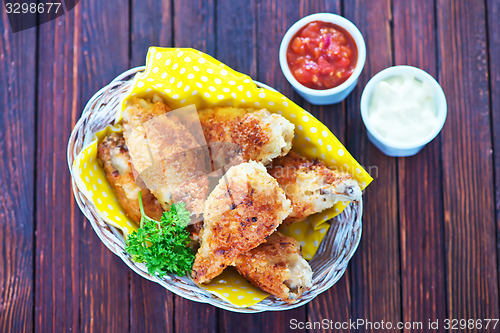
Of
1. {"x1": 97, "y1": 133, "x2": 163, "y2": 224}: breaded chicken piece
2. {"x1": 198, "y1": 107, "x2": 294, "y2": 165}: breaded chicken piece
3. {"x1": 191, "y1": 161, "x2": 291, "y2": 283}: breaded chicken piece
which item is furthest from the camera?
{"x1": 97, "y1": 133, "x2": 163, "y2": 224}: breaded chicken piece

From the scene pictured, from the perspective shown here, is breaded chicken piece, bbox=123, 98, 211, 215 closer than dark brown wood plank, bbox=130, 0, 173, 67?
Yes

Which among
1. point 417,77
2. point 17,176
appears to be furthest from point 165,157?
point 417,77

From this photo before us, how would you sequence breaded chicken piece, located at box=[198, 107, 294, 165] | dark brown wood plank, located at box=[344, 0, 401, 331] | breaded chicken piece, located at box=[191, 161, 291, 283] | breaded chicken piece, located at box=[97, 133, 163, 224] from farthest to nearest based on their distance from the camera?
dark brown wood plank, located at box=[344, 0, 401, 331] < breaded chicken piece, located at box=[97, 133, 163, 224] < breaded chicken piece, located at box=[198, 107, 294, 165] < breaded chicken piece, located at box=[191, 161, 291, 283]

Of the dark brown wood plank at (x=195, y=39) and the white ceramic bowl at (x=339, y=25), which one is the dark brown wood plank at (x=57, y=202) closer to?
the dark brown wood plank at (x=195, y=39)

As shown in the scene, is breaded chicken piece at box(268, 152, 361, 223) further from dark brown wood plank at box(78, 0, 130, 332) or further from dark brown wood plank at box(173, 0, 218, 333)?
dark brown wood plank at box(78, 0, 130, 332)

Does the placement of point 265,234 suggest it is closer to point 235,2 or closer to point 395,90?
point 395,90

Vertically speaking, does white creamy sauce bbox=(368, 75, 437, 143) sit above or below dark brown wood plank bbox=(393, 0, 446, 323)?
above

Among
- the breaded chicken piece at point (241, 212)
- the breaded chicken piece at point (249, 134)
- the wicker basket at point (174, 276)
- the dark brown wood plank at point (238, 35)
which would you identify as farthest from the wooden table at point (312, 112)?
the breaded chicken piece at point (241, 212)

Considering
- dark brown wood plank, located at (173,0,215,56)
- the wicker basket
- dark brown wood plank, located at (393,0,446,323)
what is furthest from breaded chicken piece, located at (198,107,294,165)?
dark brown wood plank, located at (393,0,446,323)
